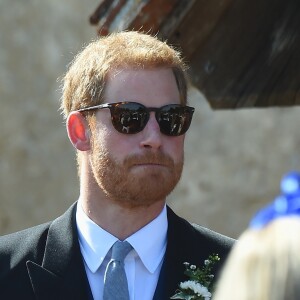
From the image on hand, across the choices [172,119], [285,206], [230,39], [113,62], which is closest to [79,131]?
[113,62]

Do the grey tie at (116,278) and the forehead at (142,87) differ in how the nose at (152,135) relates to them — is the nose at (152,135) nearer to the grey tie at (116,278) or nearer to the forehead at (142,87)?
the forehead at (142,87)

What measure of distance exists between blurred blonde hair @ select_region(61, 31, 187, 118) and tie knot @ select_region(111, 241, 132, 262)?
49 centimetres

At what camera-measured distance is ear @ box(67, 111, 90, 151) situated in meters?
3.92

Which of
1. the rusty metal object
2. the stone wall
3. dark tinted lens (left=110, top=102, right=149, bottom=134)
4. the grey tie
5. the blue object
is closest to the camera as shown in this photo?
the blue object

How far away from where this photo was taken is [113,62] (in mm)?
3885

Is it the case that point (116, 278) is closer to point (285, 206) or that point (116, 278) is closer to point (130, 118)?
point (130, 118)

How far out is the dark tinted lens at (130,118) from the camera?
3703 millimetres

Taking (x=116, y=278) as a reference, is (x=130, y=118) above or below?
above

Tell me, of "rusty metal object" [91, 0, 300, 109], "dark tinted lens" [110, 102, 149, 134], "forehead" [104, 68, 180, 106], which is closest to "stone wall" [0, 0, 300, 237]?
"rusty metal object" [91, 0, 300, 109]

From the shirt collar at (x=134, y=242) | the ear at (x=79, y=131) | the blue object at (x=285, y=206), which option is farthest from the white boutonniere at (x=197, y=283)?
the blue object at (x=285, y=206)

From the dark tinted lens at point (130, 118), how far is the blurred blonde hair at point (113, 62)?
0.13 m

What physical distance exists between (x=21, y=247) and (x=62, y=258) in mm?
173

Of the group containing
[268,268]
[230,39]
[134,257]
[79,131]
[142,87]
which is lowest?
[134,257]

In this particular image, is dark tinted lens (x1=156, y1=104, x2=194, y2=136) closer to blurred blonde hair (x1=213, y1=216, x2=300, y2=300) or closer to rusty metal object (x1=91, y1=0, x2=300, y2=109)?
rusty metal object (x1=91, y1=0, x2=300, y2=109)
